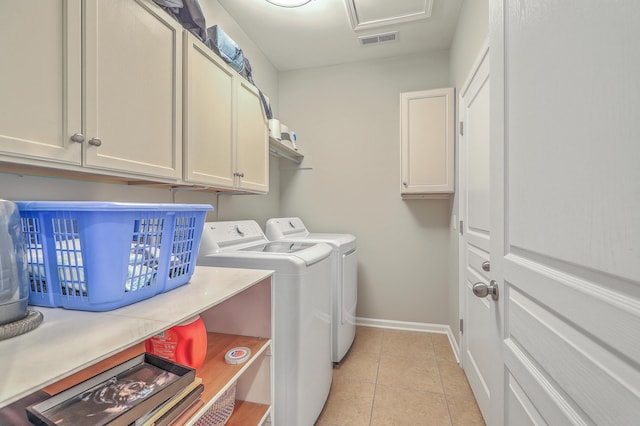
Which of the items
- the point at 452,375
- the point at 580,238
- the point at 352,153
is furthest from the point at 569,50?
the point at 352,153

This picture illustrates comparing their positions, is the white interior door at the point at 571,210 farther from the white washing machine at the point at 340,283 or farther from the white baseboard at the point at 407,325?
the white baseboard at the point at 407,325

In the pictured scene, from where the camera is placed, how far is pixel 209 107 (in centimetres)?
148

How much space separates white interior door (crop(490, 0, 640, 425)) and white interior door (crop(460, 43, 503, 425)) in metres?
0.65

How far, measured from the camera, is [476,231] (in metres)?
1.80

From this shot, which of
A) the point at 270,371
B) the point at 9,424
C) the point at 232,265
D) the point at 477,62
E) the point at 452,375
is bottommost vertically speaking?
the point at 452,375

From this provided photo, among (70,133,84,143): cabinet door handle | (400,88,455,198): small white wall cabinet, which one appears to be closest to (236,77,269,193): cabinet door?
(70,133,84,143): cabinet door handle

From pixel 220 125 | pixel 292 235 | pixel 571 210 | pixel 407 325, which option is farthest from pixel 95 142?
pixel 407 325

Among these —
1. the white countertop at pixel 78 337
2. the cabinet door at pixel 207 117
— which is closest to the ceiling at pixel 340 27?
the cabinet door at pixel 207 117

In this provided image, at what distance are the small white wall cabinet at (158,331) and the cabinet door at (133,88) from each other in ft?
1.66

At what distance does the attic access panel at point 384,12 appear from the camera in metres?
2.10

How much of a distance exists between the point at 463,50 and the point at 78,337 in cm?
266

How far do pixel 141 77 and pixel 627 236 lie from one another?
1441 millimetres

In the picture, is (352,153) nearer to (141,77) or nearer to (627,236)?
(141,77)

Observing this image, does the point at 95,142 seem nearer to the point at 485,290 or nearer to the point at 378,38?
the point at 485,290
